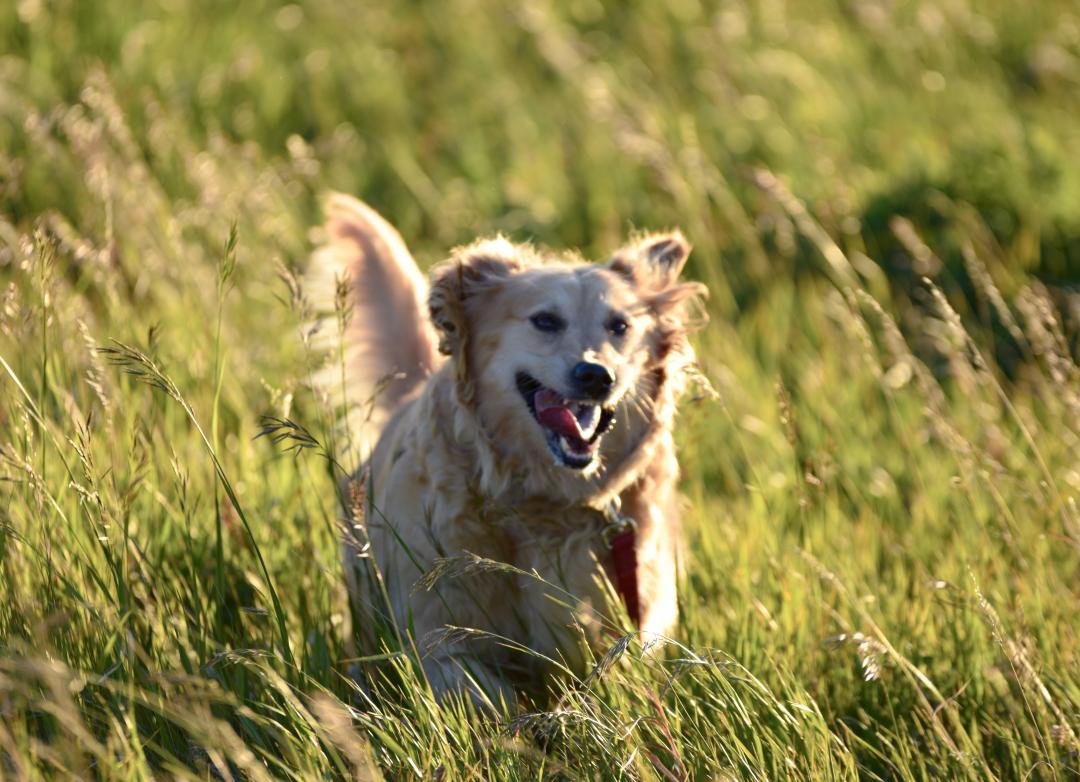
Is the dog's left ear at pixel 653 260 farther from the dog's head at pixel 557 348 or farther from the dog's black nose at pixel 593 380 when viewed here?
the dog's black nose at pixel 593 380

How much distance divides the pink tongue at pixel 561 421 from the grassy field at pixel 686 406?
37 cm

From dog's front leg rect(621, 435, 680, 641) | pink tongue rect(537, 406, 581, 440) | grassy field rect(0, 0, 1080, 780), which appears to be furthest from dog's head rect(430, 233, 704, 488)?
grassy field rect(0, 0, 1080, 780)

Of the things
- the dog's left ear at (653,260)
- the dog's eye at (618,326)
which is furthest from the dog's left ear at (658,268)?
the dog's eye at (618,326)

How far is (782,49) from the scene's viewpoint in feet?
24.4

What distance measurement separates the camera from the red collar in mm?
2959

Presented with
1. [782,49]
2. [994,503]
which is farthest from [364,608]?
[782,49]

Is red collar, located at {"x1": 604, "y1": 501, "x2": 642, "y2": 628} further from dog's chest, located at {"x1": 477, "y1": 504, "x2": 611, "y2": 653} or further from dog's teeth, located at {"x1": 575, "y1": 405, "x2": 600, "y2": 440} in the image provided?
dog's teeth, located at {"x1": 575, "y1": 405, "x2": 600, "y2": 440}

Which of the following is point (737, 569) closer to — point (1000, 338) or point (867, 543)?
point (867, 543)

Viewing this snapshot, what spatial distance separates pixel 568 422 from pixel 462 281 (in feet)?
1.72

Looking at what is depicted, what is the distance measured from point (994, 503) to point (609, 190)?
297cm

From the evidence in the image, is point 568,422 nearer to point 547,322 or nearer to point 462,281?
point 547,322

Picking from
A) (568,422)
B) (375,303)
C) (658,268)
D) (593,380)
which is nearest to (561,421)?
(568,422)

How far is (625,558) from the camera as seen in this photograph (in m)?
2.97

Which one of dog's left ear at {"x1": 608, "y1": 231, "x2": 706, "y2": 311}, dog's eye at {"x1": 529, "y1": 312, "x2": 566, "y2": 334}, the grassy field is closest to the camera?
the grassy field
